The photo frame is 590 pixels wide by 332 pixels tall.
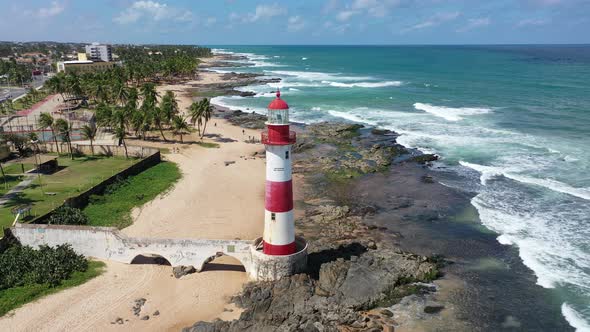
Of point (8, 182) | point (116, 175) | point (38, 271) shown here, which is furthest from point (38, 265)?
point (8, 182)

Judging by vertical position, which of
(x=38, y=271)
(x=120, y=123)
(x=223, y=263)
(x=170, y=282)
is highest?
(x=120, y=123)

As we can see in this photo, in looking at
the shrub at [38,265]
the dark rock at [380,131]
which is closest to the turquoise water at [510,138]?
the dark rock at [380,131]

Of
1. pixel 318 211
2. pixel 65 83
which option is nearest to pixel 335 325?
pixel 318 211

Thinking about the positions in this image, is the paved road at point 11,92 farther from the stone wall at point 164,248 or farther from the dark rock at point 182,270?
the dark rock at point 182,270

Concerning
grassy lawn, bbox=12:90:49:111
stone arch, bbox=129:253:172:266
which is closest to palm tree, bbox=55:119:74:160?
stone arch, bbox=129:253:172:266

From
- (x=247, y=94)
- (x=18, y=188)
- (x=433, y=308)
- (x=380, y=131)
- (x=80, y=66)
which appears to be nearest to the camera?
(x=433, y=308)

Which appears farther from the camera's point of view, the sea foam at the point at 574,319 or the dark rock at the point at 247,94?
the dark rock at the point at 247,94

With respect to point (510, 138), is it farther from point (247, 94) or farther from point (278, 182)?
point (247, 94)
